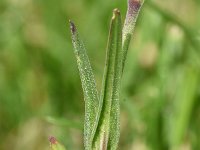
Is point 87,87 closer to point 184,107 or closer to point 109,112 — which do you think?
point 109,112

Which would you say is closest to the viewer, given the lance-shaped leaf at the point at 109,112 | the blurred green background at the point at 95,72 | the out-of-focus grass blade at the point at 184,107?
the lance-shaped leaf at the point at 109,112

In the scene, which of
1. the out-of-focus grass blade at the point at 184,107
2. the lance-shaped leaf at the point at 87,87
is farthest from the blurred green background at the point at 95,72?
the lance-shaped leaf at the point at 87,87

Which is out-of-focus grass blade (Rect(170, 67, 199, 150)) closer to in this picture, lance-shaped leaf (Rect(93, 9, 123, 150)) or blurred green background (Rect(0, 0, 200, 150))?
blurred green background (Rect(0, 0, 200, 150))

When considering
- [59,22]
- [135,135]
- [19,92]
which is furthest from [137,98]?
[59,22]

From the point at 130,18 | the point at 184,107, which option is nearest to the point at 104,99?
the point at 130,18

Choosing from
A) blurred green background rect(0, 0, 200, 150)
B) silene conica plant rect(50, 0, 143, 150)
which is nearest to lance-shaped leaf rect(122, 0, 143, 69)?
silene conica plant rect(50, 0, 143, 150)

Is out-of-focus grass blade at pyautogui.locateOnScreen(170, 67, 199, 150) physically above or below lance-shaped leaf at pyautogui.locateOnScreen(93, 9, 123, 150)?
below

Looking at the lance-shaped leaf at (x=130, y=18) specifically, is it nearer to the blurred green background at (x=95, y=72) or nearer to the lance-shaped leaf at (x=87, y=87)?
the lance-shaped leaf at (x=87, y=87)
